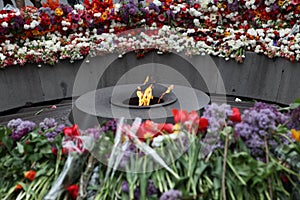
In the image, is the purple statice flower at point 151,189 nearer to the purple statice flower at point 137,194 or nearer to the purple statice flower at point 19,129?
the purple statice flower at point 137,194

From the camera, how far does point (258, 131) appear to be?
5.39ft

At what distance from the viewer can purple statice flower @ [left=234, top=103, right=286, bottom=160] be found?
1.62 meters

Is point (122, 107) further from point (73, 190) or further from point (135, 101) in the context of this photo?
point (73, 190)

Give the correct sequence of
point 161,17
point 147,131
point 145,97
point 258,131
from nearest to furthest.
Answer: point 258,131
point 147,131
point 145,97
point 161,17

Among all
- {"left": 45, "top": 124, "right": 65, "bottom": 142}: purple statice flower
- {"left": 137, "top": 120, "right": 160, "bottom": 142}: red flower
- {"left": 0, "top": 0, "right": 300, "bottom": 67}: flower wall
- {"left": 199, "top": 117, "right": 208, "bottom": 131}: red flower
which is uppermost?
{"left": 0, "top": 0, "right": 300, "bottom": 67}: flower wall

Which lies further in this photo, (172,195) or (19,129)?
(19,129)

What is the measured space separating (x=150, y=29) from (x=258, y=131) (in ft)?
11.3

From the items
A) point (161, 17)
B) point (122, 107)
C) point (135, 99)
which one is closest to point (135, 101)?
point (135, 99)

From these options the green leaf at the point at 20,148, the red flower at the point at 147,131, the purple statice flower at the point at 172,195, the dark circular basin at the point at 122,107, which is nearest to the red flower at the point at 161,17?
the dark circular basin at the point at 122,107

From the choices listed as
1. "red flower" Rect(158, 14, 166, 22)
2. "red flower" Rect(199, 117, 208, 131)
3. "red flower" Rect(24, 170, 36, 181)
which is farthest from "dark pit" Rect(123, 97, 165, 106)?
"red flower" Rect(158, 14, 166, 22)

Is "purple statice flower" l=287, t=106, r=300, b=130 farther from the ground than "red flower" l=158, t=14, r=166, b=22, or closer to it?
closer to it

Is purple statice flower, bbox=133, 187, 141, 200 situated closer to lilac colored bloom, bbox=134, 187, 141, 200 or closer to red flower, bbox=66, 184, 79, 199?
lilac colored bloom, bbox=134, 187, 141, 200

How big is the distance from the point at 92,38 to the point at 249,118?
3.42 m

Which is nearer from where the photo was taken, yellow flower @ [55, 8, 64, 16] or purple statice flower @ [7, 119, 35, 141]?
purple statice flower @ [7, 119, 35, 141]
